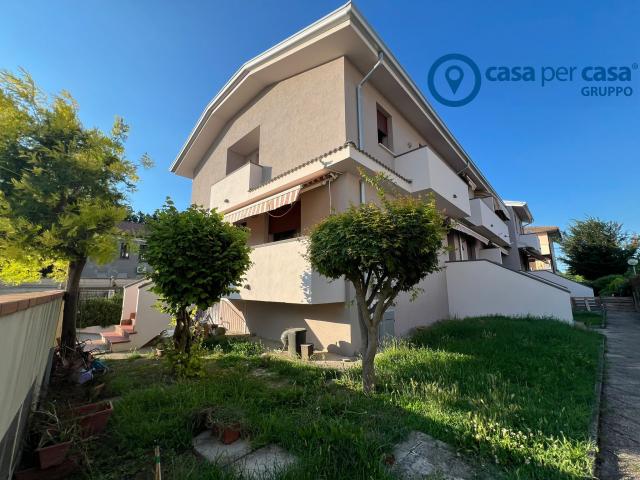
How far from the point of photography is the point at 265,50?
13289 mm

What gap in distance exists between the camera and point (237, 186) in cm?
1425

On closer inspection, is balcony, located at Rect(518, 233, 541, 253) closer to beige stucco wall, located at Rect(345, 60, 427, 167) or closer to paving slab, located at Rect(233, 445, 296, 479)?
beige stucco wall, located at Rect(345, 60, 427, 167)

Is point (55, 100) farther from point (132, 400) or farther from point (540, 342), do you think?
point (540, 342)

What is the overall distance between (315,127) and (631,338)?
1775cm

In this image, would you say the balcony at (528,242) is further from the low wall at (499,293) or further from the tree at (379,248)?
the tree at (379,248)

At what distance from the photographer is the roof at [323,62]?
10.9 meters

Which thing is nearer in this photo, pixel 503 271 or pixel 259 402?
pixel 259 402

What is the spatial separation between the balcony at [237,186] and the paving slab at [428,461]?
460 inches

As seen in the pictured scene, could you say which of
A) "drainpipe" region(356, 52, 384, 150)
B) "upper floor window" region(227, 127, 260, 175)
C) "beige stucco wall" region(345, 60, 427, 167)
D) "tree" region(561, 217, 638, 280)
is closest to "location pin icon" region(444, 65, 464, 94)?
"beige stucco wall" region(345, 60, 427, 167)

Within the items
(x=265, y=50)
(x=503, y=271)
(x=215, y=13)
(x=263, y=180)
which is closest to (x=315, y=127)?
(x=263, y=180)

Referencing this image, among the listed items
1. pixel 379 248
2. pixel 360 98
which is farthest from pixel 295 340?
pixel 360 98

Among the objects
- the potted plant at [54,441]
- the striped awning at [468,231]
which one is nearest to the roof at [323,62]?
the striped awning at [468,231]

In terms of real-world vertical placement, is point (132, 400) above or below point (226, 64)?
below

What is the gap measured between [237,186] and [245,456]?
1227 cm
